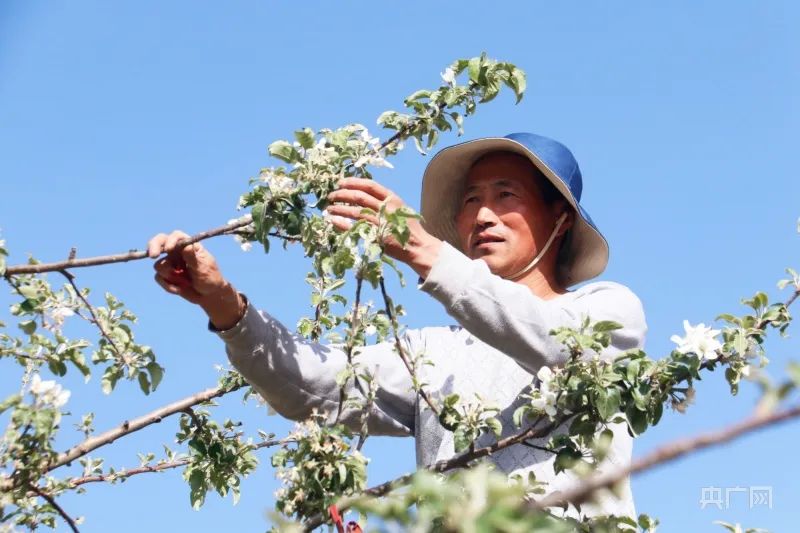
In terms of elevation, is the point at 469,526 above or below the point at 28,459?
below

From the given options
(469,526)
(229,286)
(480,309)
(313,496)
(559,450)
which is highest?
(229,286)

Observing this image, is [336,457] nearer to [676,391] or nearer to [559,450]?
[559,450]

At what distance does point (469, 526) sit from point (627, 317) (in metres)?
2.09

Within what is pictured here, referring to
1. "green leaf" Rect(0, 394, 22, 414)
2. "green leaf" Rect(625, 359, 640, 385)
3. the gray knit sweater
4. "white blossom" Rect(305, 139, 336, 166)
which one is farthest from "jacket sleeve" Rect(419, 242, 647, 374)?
"green leaf" Rect(0, 394, 22, 414)

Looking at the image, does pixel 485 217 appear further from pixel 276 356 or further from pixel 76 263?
pixel 76 263

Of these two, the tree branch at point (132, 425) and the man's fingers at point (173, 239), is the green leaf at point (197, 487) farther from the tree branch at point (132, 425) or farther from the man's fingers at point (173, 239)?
the man's fingers at point (173, 239)

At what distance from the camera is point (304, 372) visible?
281 cm

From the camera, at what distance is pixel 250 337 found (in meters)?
2.69

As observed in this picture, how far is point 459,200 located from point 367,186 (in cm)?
126

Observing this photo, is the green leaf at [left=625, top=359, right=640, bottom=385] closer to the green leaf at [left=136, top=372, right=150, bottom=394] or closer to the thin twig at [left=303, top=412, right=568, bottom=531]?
the thin twig at [left=303, top=412, right=568, bottom=531]

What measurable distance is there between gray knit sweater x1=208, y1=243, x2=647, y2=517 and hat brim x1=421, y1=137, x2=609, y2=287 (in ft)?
0.99

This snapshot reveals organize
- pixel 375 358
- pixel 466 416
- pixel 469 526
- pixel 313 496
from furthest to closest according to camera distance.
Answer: pixel 375 358 < pixel 466 416 < pixel 313 496 < pixel 469 526

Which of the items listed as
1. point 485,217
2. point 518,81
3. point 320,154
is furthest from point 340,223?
point 485,217

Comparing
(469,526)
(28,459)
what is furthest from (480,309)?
(469,526)
